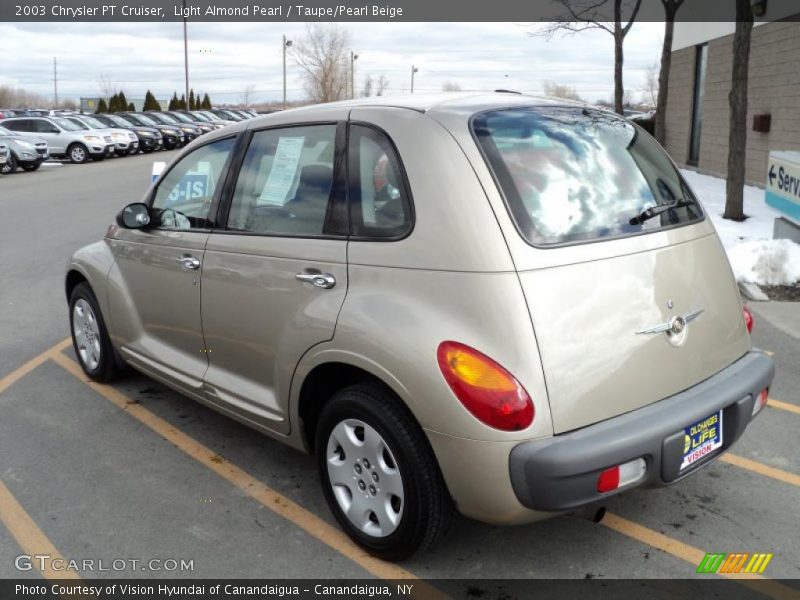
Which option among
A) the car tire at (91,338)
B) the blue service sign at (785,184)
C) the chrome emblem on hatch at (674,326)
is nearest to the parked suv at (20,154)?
the car tire at (91,338)

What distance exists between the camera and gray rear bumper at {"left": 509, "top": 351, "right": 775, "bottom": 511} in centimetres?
253

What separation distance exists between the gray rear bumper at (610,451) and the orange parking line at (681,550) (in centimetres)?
43

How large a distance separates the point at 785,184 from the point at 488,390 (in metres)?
7.52

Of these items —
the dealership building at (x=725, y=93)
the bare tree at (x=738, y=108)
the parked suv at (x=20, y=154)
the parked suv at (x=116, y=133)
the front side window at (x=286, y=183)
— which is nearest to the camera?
the front side window at (x=286, y=183)

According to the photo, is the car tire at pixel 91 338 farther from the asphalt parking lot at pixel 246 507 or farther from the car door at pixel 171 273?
the car door at pixel 171 273

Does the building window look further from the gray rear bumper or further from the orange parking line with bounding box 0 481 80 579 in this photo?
the orange parking line with bounding box 0 481 80 579

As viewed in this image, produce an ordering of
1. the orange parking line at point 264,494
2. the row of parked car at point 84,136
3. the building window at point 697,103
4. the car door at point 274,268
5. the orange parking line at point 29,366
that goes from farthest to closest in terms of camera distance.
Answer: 1. the row of parked car at point 84,136
2. the building window at point 697,103
3. the orange parking line at point 29,366
4. the car door at point 274,268
5. the orange parking line at point 264,494

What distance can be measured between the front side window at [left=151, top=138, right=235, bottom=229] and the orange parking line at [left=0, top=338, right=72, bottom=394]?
6.19 feet

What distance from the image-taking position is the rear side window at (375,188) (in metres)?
2.96

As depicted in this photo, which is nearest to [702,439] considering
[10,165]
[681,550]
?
[681,550]

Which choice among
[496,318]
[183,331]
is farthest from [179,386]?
[496,318]

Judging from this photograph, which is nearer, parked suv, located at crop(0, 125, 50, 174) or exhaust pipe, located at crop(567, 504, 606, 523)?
exhaust pipe, located at crop(567, 504, 606, 523)

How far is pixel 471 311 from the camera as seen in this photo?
2.64 meters

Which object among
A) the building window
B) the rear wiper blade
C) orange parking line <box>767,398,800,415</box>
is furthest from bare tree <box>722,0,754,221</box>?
the building window
